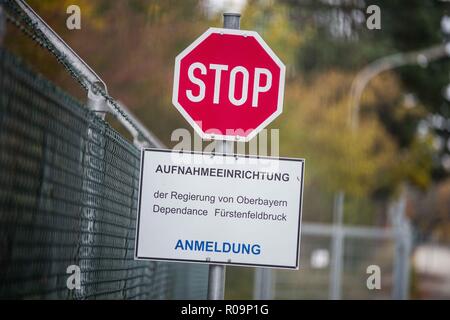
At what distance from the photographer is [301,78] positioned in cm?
3319

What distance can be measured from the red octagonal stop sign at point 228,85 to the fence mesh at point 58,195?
499 millimetres

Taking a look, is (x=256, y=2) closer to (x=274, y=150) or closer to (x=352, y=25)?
(x=352, y=25)

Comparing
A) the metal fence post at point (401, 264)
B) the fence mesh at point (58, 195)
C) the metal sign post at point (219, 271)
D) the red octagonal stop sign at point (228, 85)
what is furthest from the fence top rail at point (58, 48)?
the metal fence post at point (401, 264)

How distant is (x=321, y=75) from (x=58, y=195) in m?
30.1

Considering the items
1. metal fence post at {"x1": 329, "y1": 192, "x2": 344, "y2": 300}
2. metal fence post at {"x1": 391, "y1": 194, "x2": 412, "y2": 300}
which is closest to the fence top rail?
metal fence post at {"x1": 329, "y1": 192, "x2": 344, "y2": 300}

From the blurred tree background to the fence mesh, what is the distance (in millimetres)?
6231

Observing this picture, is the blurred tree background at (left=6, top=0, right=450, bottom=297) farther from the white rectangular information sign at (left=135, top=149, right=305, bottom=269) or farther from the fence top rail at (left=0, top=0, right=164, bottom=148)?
the white rectangular information sign at (left=135, top=149, right=305, bottom=269)

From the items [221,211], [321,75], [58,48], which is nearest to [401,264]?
[321,75]

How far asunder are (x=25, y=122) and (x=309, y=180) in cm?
2647

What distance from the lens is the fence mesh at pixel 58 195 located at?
12.2 ft

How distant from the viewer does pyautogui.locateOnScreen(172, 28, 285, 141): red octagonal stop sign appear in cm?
540

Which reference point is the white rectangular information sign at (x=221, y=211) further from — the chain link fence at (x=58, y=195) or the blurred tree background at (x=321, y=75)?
the blurred tree background at (x=321, y=75)

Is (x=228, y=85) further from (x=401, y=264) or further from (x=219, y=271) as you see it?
(x=401, y=264)
